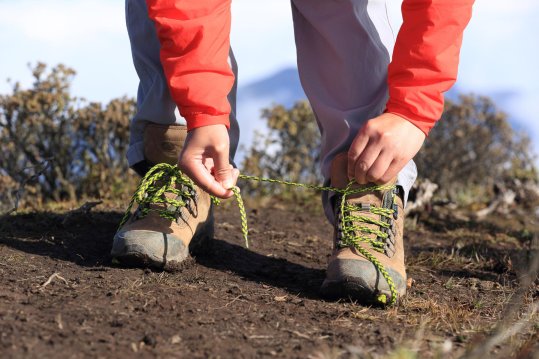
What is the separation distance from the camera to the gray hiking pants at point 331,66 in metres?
2.56

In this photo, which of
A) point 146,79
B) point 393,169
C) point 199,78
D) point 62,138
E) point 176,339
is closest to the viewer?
point 176,339

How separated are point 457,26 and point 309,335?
3.78 feet

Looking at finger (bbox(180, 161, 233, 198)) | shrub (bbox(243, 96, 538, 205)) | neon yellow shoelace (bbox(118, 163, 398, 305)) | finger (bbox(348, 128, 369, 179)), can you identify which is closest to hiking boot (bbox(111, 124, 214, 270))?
neon yellow shoelace (bbox(118, 163, 398, 305))

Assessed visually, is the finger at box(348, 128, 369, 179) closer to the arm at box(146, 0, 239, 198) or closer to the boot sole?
the arm at box(146, 0, 239, 198)

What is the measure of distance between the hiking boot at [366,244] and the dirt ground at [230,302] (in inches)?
2.7

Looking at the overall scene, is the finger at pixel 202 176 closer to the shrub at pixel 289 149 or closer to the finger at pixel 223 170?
the finger at pixel 223 170

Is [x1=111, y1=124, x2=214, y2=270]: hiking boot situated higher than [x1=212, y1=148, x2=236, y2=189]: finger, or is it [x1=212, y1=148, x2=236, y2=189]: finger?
[x1=212, y1=148, x2=236, y2=189]: finger

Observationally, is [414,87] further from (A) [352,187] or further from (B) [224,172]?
(B) [224,172]

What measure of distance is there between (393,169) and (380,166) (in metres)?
0.07

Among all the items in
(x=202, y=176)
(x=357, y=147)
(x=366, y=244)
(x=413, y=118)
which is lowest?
(x=366, y=244)

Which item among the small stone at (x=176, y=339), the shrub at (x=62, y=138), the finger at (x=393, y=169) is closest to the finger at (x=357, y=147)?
the finger at (x=393, y=169)

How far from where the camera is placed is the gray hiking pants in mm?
2559

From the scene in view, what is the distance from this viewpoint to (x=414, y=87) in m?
2.26

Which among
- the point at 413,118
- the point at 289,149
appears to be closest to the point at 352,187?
the point at 413,118
